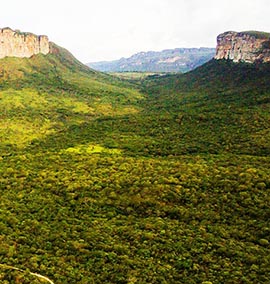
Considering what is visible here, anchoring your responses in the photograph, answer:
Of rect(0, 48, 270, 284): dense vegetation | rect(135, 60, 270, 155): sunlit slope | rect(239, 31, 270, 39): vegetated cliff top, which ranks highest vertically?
rect(239, 31, 270, 39): vegetated cliff top

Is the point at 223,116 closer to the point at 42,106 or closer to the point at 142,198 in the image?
the point at 142,198

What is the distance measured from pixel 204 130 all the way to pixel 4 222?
2526 inches

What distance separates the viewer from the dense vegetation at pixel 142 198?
5622 cm

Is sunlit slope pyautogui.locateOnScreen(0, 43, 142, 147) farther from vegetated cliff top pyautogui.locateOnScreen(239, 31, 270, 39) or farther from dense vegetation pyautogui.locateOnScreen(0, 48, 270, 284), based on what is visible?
vegetated cliff top pyautogui.locateOnScreen(239, 31, 270, 39)

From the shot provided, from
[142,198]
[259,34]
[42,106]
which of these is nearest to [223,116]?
[142,198]

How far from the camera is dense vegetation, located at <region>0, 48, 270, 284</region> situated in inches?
2213

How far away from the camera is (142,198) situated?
252 ft

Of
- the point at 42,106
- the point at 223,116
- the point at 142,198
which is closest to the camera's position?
the point at 142,198

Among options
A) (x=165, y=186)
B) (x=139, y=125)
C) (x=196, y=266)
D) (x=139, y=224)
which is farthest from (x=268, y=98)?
(x=196, y=266)

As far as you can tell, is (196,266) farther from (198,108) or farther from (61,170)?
(198,108)

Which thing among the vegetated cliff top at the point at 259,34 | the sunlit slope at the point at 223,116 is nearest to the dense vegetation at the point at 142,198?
the sunlit slope at the point at 223,116

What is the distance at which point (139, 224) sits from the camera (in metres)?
68.9

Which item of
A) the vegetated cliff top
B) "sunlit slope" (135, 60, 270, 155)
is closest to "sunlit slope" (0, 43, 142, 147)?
"sunlit slope" (135, 60, 270, 155)

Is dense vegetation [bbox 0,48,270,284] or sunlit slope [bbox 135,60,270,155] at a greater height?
sunlit slope [bbox 135,60,270,155]
